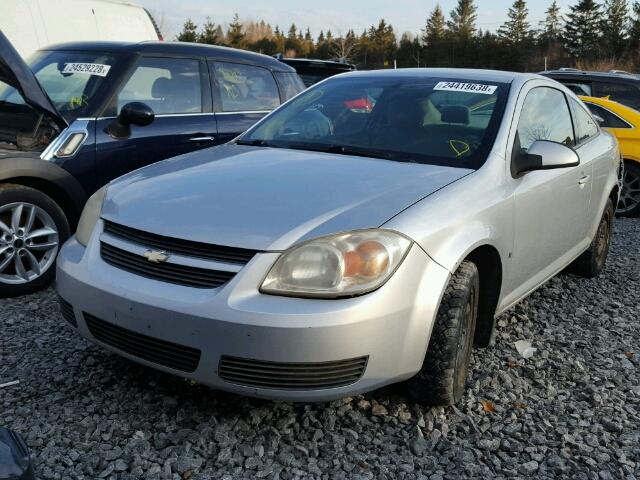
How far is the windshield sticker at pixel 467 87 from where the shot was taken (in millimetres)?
3740

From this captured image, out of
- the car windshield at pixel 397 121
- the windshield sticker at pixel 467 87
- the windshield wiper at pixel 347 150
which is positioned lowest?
the windshield wiper at pixel 347 150

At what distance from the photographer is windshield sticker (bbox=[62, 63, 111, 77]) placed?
4.86 metres

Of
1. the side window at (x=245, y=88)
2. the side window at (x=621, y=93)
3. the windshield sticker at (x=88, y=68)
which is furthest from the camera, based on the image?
the side window at (x=621, y=93)

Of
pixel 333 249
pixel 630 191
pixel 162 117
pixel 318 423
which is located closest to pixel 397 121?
pixel 333 249

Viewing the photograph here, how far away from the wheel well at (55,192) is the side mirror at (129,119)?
1.85 ft

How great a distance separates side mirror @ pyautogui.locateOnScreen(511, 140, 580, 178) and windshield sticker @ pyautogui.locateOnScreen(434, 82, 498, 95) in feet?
1.55

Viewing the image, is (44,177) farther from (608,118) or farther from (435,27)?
(435,27)

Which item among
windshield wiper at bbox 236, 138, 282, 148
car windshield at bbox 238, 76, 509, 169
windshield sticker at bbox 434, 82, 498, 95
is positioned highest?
windshield sticker at bbox 434, 82, 498, 95

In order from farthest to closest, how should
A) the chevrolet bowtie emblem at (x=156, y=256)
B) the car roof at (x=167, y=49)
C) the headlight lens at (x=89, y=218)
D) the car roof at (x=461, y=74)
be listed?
the car roof at (x=167, y=49)
the car roof at (x=461, y=74)
the headlight lens at (x=89, y=218)
the chevrolet bowtie emblem at (x=156, y=256)

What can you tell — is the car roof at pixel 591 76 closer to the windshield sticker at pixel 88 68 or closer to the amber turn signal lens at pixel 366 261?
the windshield sticker at pixel 88 68

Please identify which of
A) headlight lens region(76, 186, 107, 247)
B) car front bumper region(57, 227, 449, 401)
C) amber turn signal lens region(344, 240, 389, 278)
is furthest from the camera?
headlight lens region(76, 186, 107, 247)

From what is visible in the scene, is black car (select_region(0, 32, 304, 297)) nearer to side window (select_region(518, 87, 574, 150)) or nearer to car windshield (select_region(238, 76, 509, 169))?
car windshield (select_region(238, 76, 509, 169))

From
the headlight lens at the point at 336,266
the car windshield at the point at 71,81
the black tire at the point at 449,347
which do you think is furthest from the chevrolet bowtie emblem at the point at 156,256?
the car windshield at the point at 71,81

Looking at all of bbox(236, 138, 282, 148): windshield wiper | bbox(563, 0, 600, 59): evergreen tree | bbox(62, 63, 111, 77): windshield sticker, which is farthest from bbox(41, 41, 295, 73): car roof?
bbox(563, 0, 600, 59): evergreen tree
